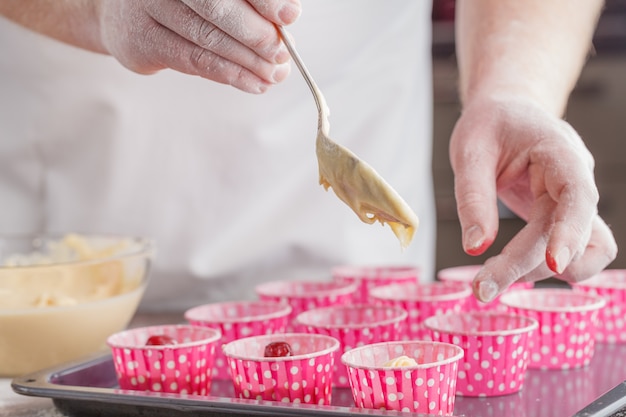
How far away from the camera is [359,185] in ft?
3.13

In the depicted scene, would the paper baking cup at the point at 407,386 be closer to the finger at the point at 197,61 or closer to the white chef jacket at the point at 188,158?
the finger at the point at 197,61

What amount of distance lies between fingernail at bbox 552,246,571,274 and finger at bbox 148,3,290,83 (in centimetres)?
39

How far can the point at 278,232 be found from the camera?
1692 millimetres

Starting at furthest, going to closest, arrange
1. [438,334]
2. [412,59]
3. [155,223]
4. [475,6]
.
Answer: [412,59], [155,223], [475,6], [438,334]

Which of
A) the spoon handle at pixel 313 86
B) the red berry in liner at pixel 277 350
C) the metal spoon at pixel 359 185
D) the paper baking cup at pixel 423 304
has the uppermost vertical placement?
the spoon handle at pixel 313 86

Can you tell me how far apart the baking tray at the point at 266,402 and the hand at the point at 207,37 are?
0.35m

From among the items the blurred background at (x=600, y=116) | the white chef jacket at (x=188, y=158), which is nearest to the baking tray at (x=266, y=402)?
the white chef jacket at (x=188, y=158)

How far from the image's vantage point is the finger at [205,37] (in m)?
0.98

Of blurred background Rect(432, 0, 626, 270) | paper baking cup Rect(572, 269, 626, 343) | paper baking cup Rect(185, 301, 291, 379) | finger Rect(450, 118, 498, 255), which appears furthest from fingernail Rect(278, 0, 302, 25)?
blurred background Rect(432, 0, 626, 270)

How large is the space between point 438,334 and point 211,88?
69 centimetres

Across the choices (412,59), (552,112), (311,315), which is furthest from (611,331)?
(412,59)

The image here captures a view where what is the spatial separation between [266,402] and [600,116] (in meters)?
2.33

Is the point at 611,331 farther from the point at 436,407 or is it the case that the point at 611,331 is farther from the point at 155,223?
the point at 155,223

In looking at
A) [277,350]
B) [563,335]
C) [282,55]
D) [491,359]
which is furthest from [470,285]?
[282,55]
